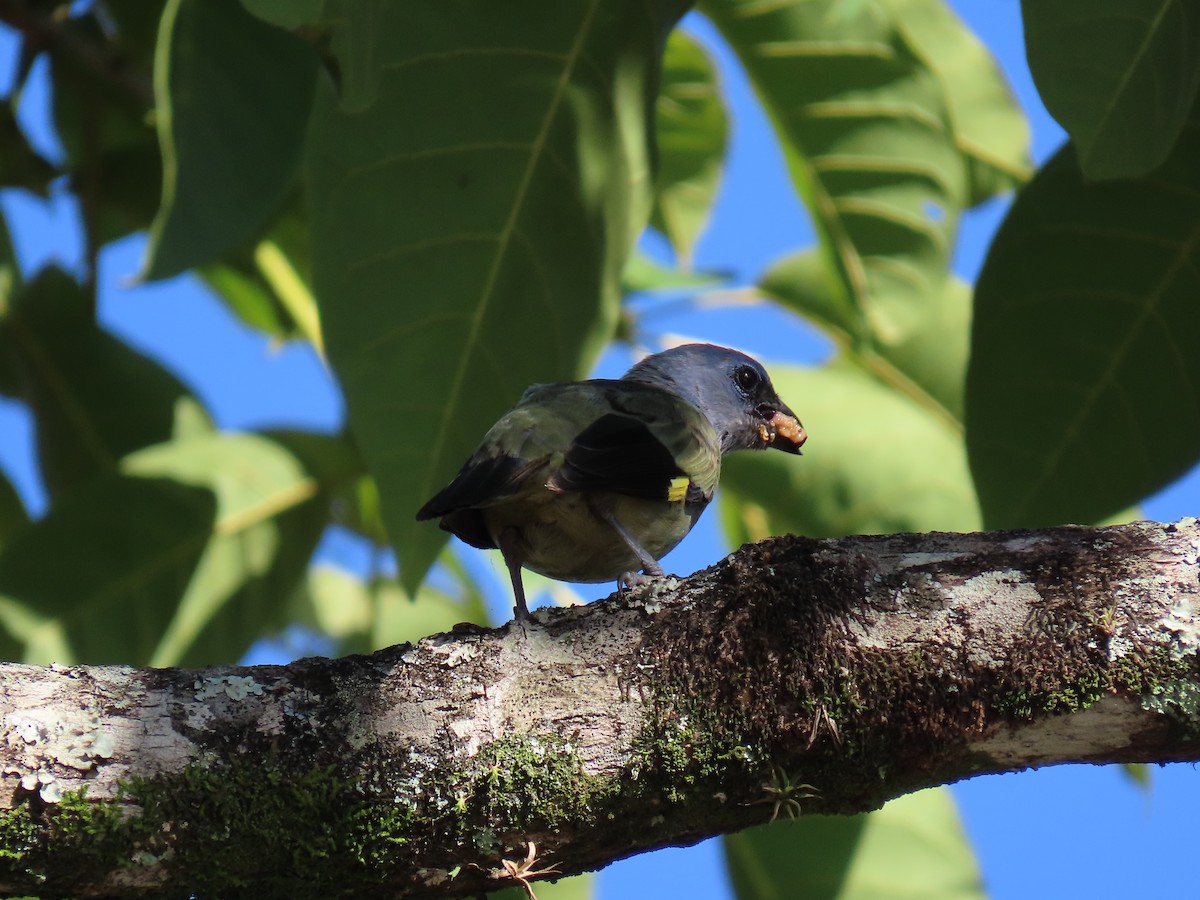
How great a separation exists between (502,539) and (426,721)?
3.47 ft

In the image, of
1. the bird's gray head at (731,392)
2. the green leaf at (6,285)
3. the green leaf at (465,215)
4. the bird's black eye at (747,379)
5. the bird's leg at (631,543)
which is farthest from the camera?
the green leaf at (6,285)

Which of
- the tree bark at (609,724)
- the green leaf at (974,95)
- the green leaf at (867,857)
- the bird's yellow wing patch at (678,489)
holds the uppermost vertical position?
the green leaf at (974,95)

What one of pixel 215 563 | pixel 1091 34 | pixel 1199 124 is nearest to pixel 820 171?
pixel 1199 124

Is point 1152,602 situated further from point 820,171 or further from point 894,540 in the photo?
point 820,171

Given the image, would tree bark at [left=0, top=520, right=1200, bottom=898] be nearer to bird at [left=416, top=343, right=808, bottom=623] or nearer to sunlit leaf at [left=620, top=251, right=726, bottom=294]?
bird at [left=416, top=343, right=808, bottom=623]

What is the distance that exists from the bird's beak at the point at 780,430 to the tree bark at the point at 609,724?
189 centimetres

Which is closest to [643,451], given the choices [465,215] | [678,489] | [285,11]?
[678,489]

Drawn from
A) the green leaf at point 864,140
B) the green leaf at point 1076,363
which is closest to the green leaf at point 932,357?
the green leaf at point 864,140

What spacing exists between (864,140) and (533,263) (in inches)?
50.1

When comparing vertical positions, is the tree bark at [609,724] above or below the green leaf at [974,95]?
below

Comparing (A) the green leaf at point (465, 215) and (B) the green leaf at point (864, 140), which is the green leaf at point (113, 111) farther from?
(B) the green leaf at point (864, 140)

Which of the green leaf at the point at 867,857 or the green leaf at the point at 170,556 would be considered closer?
the green leaf at the point at 170,556

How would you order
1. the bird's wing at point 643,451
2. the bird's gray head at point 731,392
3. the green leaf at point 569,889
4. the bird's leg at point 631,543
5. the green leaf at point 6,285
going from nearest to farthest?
the bird's wing at point 643,451, the bird's leg at point 631,543, the green leaf at point 569,889, the bird's gray head at point 731,392, the green leaf at point 6,285

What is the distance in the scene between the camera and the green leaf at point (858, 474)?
406cm
